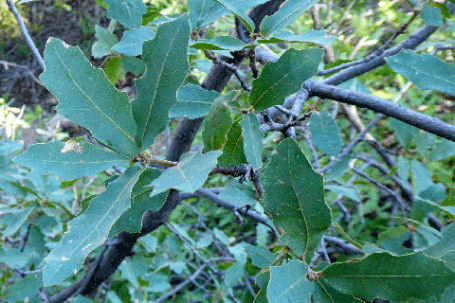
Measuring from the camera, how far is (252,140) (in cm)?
51

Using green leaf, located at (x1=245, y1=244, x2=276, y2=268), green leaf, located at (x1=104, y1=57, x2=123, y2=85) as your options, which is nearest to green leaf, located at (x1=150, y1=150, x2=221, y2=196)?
green leaf, located at (x1=245, y1=244, x2=276, y2=268)

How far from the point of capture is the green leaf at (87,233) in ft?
1.38

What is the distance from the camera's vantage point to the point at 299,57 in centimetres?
49

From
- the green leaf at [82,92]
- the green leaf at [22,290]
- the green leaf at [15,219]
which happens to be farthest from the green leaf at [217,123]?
the green leaf at [22,290]

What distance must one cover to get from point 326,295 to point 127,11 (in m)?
0.61

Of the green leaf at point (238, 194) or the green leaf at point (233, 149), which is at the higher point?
the green leaf at point (233, 149)

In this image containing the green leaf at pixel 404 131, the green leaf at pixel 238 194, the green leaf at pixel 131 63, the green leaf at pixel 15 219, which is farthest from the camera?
the green leaf at pixel 404 131

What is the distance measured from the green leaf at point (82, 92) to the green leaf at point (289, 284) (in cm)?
32

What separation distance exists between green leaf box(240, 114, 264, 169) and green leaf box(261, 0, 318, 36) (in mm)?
182

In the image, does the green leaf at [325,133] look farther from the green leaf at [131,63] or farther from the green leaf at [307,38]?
the green leaf at [131,63]

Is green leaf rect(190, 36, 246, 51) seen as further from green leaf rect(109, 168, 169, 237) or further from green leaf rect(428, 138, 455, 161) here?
green leaf rect(428, 138, 455, 161)

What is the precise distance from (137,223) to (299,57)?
38 centimetres

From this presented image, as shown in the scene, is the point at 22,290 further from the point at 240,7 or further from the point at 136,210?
the point at 240,7

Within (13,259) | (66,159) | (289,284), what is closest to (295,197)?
(289,284)
